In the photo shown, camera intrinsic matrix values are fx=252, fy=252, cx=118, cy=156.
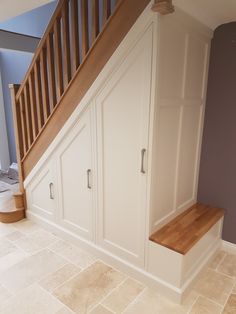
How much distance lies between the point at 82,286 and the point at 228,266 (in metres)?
1.34

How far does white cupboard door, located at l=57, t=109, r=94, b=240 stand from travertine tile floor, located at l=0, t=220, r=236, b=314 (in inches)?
11.0

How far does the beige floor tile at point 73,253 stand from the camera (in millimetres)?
2385

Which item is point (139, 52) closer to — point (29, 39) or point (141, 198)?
point (141, 198)

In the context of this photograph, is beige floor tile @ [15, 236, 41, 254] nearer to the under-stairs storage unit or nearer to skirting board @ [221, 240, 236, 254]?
the under-stairs storage unit

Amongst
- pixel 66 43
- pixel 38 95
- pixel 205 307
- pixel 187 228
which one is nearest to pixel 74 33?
pixel 66 43

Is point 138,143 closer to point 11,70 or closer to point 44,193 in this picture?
point 44,193

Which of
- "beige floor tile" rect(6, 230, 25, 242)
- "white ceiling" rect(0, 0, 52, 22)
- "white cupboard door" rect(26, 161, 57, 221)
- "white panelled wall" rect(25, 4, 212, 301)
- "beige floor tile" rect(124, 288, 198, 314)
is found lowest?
"beige floor tile" rect(124, 288, 198, 314)

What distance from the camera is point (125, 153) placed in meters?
2.02

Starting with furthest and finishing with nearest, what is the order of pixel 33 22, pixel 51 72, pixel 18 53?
pixel 18 53
pixel 33 22
pixel 51 72

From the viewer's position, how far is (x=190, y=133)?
2.27 meters

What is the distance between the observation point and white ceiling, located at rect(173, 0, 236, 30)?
1.67 meters

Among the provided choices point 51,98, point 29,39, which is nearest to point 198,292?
point 51,98

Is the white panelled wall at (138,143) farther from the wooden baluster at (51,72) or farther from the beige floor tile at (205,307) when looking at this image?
the wooden baluster at (51,72)

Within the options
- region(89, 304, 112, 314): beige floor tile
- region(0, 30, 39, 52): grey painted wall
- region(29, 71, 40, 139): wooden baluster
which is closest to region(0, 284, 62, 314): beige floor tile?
region(89, 304, 112, 314): beige floor tile
